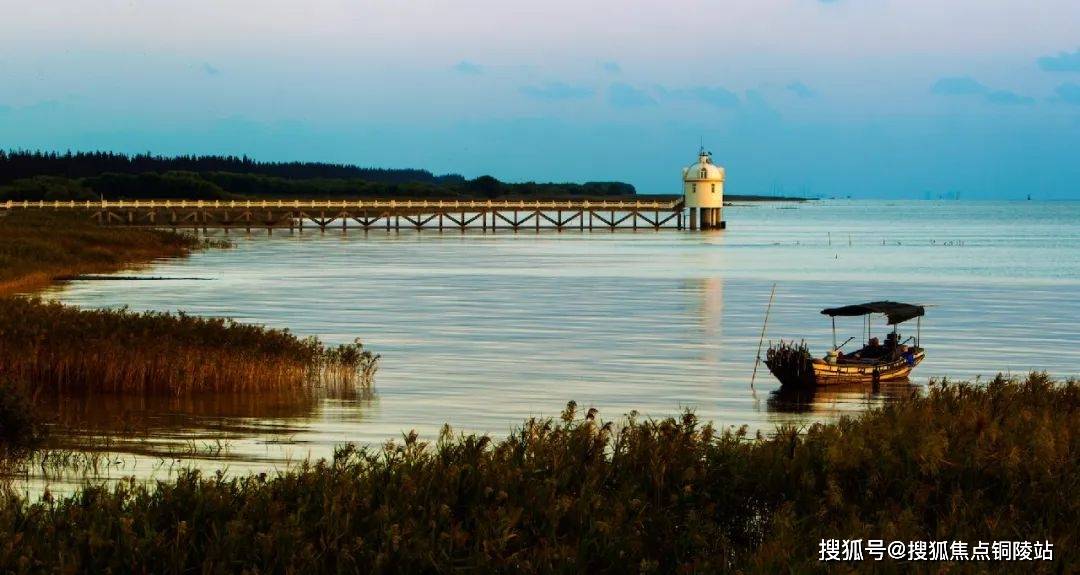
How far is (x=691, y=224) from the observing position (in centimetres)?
13125

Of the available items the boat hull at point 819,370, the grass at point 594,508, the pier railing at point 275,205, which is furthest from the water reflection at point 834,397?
the pier railing at point 275,205

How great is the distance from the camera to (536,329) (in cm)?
3878

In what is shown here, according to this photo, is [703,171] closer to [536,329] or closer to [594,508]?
[536,329]

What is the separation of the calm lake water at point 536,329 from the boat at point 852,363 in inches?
17.8

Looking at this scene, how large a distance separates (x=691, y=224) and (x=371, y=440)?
11301cm

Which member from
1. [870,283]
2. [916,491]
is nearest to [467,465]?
[916,491]

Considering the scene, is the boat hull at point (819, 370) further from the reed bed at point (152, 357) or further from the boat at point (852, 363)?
the reed bed at point (152, 357)

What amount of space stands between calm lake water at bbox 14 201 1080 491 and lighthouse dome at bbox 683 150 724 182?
28.0 meters

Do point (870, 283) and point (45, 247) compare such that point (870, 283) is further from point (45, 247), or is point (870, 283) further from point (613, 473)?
point (613, 473)

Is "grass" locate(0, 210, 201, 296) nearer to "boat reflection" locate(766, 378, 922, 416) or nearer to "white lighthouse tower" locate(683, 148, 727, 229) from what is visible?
"boat reflection" locate(766, 378, 922, 416)

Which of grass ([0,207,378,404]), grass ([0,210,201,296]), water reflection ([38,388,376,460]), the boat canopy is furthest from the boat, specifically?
grass ([0,210,201,296])

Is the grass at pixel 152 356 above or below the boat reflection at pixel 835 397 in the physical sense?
above

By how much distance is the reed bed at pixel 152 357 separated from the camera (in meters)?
23.4

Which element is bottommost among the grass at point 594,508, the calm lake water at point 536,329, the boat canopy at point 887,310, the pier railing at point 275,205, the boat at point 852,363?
the calm lake water at point 536,329
